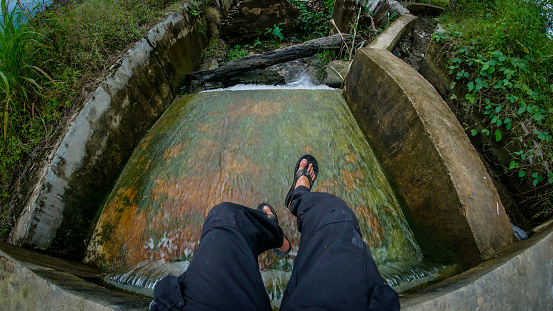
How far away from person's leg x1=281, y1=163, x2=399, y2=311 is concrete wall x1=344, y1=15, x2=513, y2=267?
0.97 m

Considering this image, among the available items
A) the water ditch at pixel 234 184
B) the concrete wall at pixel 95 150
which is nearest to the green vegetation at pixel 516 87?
the water ditch at pixel 234 184

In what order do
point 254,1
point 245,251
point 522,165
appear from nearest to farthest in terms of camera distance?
point 245,251, point 522,165, point 254,1

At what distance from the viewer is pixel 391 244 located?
2.03 metres

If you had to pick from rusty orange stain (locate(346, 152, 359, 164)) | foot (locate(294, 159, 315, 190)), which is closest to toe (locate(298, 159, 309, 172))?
foot (locate(294, 159, 315, 190))

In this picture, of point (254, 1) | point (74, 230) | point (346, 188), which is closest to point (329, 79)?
point (346, 188)

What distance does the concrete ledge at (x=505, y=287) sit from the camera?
1.32 m

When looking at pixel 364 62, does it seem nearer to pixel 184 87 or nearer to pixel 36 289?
pixel 184 87

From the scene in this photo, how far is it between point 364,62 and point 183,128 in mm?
2267

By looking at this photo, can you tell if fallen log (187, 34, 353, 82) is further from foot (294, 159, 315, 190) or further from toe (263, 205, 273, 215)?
toe (263, 205, 273, 215)

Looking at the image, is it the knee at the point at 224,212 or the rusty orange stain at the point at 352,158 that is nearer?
the knee at the point at 224,212

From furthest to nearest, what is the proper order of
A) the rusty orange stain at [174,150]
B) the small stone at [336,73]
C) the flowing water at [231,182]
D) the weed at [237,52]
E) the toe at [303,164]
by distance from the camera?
the weed at [237,52]
the small stone at [336,73]
the rusty orange stain at [174,150]
the toe at [303,164]
the flowing water at [231,182]

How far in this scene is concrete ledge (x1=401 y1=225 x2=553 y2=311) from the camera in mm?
1317

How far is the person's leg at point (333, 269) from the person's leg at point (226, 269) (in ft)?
0.61

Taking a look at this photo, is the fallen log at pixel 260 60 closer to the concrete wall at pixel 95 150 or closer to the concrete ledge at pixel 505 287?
the concrete wall at pixel 95 150
